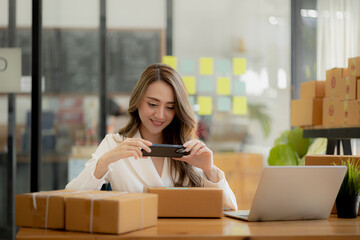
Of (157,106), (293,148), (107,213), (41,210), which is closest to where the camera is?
(107,213)

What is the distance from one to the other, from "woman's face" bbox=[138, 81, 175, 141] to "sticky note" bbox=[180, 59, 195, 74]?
272 centimetres

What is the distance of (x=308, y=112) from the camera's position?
12.9 feet

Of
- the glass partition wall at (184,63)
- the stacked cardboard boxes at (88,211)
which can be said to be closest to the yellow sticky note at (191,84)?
the glass partition wall at (184,63)

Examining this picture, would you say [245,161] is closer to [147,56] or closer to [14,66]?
[147,56]

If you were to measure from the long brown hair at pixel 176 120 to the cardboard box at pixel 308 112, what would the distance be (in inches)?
63.5

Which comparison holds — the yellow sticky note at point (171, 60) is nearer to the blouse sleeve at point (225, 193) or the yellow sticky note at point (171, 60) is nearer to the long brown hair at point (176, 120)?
the long brown hair at point (176, 120)

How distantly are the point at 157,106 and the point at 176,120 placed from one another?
0.15 meters

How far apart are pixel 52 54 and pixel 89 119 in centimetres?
72

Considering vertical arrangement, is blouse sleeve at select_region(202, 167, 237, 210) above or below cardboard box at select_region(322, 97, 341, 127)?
below

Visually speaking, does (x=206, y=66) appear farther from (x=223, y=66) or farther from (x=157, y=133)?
(x=157, y=133)

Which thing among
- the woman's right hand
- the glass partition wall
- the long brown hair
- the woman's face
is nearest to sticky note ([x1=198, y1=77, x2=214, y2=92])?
the glass partition wall

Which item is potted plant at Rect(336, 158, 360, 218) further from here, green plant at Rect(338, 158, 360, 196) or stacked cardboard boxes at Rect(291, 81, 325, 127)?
stacked cardboard boxes at Rect(291, 81, 325, 127)

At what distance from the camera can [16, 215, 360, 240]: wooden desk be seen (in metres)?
1.50

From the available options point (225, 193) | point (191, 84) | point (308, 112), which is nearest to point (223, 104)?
point (191, 84)
